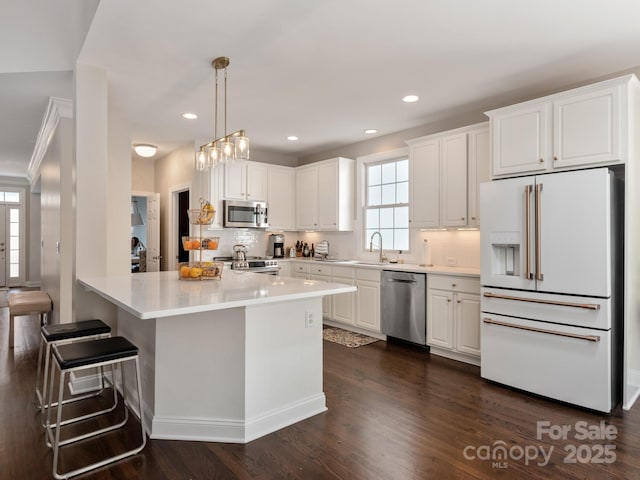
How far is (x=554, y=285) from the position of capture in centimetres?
288

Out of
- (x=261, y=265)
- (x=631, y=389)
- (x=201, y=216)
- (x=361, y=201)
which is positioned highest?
(x=361, y=201)

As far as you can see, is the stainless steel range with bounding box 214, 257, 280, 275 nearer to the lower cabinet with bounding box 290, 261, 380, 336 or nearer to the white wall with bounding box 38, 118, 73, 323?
the lower cabinet with bounding box 290, 261, 380, 336

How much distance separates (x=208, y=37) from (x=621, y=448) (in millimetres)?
3613

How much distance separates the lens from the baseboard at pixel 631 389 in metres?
2.77

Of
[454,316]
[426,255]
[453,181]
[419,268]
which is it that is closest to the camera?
[454,316]

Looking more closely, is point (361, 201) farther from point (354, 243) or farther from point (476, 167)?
point (476, 167)

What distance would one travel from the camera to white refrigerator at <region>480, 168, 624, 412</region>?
106 inches

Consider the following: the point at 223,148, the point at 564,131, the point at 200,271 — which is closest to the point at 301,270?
the point at 200,271

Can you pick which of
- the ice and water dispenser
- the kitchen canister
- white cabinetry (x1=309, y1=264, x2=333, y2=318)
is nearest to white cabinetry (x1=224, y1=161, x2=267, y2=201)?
white cabinetry (x1=309, y1=264, x2=333, y2=318)

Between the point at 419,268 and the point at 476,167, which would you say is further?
the point at 419,268

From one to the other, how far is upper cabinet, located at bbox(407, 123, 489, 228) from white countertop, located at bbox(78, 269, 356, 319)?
2040mm

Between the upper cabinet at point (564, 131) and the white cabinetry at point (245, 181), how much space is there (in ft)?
11.1

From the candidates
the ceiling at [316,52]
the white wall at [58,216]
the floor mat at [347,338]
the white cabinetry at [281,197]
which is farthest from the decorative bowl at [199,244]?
the white cabinetry at [281,197]

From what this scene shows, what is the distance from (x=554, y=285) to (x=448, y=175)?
64.9 inches
